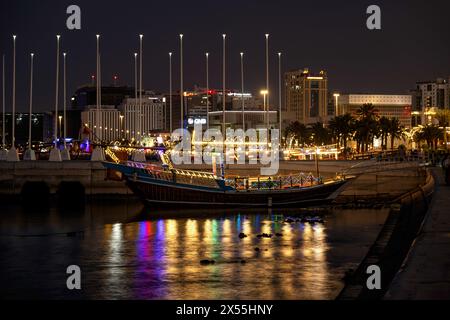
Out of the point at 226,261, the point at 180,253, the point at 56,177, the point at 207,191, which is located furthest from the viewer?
the point at 56,177

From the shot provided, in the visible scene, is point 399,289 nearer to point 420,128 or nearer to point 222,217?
point 222,217

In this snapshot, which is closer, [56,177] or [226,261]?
[226,261]

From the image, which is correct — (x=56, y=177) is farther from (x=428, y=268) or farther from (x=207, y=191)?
(x=428, y=268)

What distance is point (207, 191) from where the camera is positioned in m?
70.0

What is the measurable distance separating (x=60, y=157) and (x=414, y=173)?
34.6 metres

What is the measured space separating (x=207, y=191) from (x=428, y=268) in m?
42.4

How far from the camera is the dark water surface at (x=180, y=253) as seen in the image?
33.3m

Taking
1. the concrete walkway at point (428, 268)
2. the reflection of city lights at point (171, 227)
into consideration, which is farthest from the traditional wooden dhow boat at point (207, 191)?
the concrete walkway at point (428, 268)

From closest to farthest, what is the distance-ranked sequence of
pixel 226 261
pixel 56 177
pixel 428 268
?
1. pixel 428 268
2. pixel 226 261
3. pixel 56 177

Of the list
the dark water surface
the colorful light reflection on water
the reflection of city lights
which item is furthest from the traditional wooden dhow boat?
the colorful light reflection on water

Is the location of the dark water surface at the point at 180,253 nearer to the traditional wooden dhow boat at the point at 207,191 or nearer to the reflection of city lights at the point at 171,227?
the reflection of city lights at the point at 171,227

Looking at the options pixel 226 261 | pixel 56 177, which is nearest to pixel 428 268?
pixel 226 261

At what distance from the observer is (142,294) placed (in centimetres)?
3231

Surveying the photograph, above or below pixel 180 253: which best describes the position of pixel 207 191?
above
